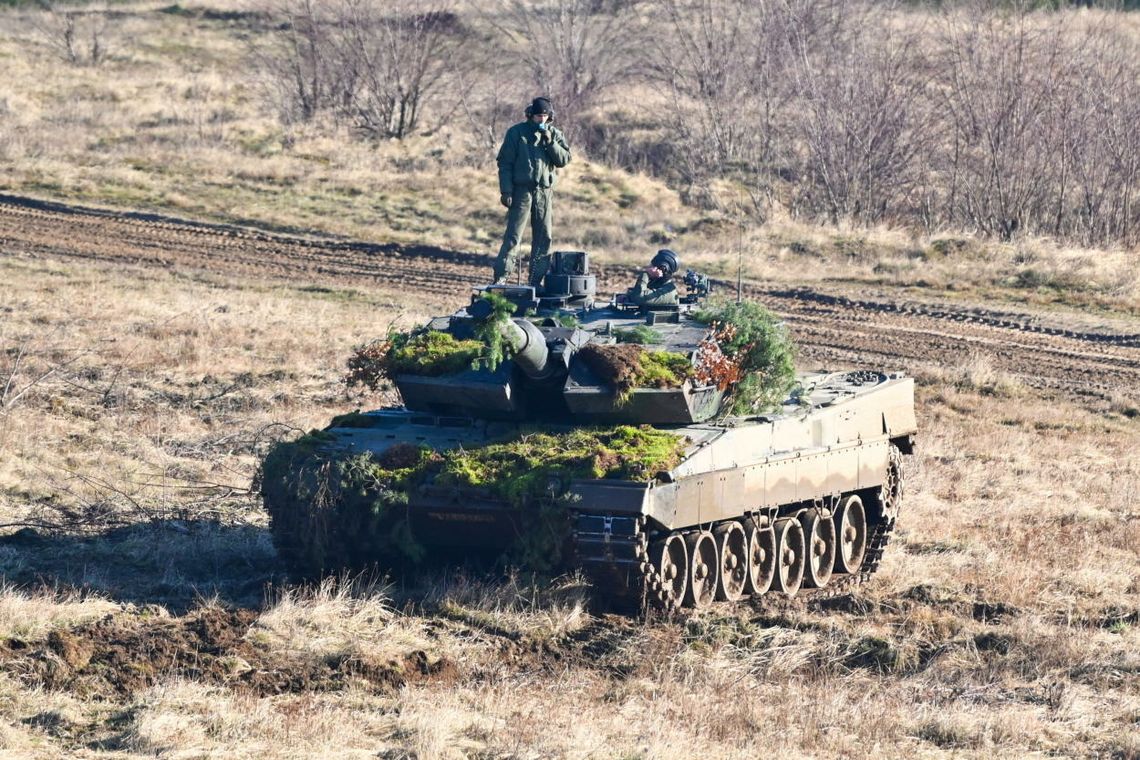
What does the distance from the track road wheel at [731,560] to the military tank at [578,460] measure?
19 mm

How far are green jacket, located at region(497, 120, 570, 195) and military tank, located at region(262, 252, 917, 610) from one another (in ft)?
3.96

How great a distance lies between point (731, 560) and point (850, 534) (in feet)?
7.74

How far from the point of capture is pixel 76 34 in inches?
2115

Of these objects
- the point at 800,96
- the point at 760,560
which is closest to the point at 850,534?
the point at 760,560

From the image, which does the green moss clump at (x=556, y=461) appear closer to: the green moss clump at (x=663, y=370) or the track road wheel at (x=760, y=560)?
the green moss clump at (x=663, y=370)

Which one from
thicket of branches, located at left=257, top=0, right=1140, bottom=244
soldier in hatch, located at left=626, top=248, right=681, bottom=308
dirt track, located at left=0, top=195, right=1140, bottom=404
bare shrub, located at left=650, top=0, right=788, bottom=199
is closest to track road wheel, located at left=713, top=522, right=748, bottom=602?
soldier in hatch, located at left=626, top=248, right=681, bottom=308

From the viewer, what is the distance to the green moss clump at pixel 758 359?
576 inches

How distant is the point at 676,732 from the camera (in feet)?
35.2

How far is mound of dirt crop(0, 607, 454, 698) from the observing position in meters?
11.4

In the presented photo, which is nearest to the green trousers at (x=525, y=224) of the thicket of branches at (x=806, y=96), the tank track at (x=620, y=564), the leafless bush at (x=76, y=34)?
the tank track at (x=620, y=564)

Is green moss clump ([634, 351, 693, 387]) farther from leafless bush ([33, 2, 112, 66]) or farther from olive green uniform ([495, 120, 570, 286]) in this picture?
leafless bush ([33, 2, 112, 66])

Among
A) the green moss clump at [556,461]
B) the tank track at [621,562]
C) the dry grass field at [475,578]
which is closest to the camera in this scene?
the dry grass field at [475,578]

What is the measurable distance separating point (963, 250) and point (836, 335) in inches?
280

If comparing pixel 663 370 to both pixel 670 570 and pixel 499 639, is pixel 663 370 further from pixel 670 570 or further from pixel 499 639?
pixel 499 639
